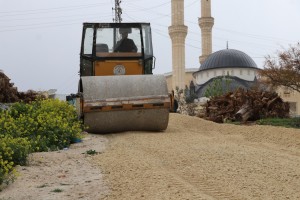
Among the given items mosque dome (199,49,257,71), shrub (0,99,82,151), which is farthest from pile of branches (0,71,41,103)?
mosque dome (199,49,257,71)

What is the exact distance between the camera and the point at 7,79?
19.6m

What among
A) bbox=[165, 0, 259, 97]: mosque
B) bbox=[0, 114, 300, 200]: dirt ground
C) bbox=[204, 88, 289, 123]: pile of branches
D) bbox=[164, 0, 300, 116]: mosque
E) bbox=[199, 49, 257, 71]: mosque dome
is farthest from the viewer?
bbox=[199, 49, 257, 71]: mosque dome

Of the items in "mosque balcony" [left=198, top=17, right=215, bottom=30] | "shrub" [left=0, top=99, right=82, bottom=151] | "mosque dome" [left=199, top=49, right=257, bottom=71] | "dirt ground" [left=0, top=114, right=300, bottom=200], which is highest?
"mosque balcony" [left=198, top=17, right=215, bottom=30]

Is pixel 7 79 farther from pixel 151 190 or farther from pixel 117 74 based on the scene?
pixel 151 190

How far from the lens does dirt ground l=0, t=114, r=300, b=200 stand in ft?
19.4

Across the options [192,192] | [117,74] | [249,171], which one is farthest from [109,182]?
[117,74]

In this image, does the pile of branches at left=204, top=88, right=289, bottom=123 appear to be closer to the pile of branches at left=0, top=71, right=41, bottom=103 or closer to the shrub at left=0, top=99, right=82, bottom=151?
the pile of branches at left=0, top=71, right=41, bottom=103

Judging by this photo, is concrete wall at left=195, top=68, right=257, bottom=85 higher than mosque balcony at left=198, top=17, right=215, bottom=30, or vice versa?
mosque balcony at left=198, top=17, right=215, bottom=30

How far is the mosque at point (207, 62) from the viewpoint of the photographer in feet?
191

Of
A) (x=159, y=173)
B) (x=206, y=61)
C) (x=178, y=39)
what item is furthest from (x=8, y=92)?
(x=206, y=61)

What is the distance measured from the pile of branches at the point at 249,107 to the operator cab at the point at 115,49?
23.8 ft

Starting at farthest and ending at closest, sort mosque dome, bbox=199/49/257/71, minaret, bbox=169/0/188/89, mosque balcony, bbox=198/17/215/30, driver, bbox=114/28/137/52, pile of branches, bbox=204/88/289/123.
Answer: mosque balcony, bbox=198/17/215/30
mosque dome, bbox=199/49/257/71
minaret, bbox=169/0/188/89
pile of branches, bbox=204/88/289/123
driver, bbox=114/28/137/52

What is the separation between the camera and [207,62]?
6328 cm

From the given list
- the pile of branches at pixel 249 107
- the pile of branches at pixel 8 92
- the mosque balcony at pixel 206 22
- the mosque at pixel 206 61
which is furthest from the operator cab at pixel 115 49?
the mosque balcony at pixel 206 22
